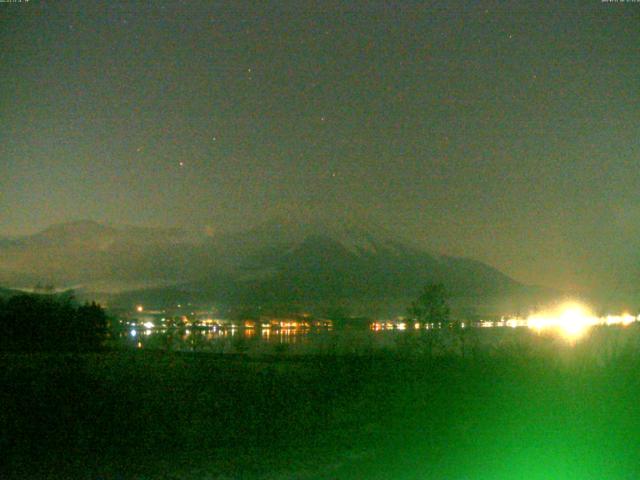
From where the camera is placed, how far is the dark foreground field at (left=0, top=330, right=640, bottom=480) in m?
11.3

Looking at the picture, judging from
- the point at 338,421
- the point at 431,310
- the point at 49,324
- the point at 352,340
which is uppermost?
the point at 431,310

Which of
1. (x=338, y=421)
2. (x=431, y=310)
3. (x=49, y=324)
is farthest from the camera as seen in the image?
(x=49, y=324)

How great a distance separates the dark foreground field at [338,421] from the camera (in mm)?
11268

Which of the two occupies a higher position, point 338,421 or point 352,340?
point 352,340

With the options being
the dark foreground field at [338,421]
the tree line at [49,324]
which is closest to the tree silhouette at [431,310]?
the dark foreground field at [338,421]

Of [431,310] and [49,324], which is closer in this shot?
[431,310]

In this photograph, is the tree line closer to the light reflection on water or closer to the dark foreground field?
the light reflection on water

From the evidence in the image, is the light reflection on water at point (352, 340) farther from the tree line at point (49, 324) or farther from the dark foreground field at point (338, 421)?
the dark foreground field at point (338, 421)

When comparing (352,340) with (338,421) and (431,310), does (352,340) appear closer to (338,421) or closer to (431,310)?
(431,310)

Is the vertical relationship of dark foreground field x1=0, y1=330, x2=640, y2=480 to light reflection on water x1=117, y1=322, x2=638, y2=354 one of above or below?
below

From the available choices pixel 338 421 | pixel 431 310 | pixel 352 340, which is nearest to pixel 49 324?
pixel 352 340

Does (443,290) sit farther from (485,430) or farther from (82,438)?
(82,438)

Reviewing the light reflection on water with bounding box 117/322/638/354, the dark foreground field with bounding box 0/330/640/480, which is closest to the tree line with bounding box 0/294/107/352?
the light reflection on water with bounding box 117/322/638/354

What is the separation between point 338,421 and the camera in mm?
14656
